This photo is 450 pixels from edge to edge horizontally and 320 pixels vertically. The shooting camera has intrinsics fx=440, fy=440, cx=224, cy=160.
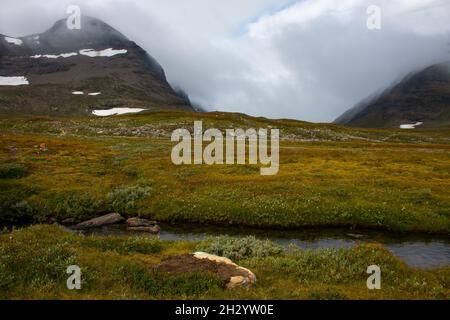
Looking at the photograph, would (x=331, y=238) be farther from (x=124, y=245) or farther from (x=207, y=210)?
(x=124, y=245)

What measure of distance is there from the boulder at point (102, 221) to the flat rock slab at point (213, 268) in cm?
1735

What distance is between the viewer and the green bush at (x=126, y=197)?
1446 inches

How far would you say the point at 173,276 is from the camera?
631 inches

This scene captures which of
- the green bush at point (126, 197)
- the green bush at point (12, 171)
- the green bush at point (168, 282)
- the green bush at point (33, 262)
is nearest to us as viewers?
the green bush at point (168, 282)

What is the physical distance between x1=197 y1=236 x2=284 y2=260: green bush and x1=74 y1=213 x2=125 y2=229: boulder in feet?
41.9

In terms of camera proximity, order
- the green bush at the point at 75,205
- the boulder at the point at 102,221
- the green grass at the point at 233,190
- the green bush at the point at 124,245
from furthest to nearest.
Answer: the green bush at the point at 75,205 → the green grass at the point at 233,190 → the boulder at the point at 102,221 → the green bush at the point at 124,245

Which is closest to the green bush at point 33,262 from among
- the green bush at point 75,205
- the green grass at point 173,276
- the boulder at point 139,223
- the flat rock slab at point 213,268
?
the green grass at point 173,276

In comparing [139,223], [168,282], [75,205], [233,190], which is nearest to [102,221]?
[139,223]

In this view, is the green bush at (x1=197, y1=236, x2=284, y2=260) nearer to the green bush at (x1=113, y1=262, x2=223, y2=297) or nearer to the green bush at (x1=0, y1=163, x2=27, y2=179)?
the green bush at (x1=113, y1=262, x2=223, y2=297)

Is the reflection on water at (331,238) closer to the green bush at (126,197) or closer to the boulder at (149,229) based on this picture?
the boulder at (149,229)

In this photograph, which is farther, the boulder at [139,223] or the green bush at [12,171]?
the green bush at [12,171]

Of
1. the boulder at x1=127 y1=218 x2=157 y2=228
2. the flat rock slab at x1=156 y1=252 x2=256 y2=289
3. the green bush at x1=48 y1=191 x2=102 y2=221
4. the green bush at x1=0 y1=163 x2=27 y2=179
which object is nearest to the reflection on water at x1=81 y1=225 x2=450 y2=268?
the boulder at x1=127 y1=218 x2=157 y2=228
